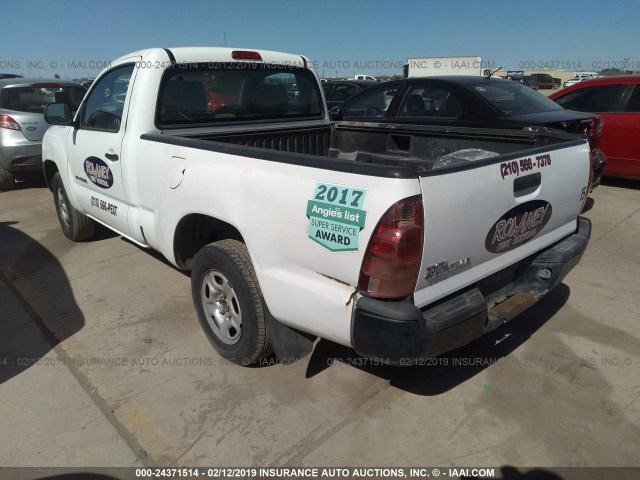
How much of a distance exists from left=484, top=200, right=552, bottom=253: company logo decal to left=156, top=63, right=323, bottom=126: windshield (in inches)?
92.1

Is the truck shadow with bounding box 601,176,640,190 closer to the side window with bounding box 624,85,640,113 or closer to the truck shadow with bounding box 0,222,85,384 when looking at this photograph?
the side window with bounding box 624,85,640,113

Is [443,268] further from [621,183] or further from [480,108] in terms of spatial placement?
[621,183]

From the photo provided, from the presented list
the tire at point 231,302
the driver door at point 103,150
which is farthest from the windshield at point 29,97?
the tire at point 231,302

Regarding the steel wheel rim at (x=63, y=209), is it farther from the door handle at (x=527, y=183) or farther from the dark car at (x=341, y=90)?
the dark car at (x=341, y=90)

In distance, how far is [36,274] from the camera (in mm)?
4418

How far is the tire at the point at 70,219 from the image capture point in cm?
491

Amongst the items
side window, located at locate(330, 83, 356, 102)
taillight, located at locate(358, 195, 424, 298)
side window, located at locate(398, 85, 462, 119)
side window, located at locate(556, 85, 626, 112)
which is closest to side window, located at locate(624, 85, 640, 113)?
side window, located at locate(556, 85, 626, 112)

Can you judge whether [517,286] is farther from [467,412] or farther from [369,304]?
[369,304]

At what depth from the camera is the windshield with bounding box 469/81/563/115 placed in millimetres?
5383

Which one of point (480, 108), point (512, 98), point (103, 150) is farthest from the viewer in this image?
point (512, 98)

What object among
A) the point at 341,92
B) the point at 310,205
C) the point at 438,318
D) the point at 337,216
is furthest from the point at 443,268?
the point at 341,92

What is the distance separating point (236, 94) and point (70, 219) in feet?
8.32

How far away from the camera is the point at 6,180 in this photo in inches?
306

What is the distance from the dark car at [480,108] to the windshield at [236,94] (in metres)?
0.78
